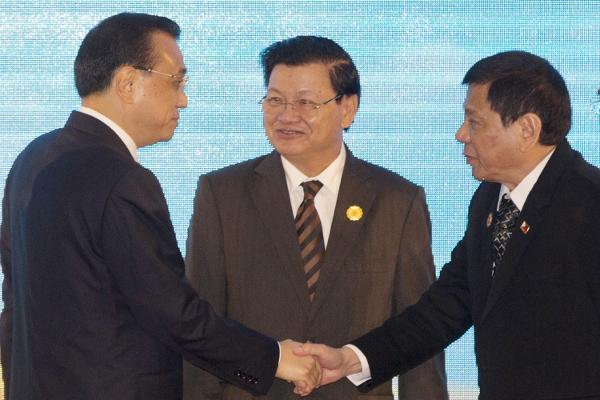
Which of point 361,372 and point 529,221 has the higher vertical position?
point 529,221

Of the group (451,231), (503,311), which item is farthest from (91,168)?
(451,231)

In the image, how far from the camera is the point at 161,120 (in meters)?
3.22

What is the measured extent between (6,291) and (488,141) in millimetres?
1420

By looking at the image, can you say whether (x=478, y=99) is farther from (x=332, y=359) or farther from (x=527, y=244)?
(x=332, y=359)

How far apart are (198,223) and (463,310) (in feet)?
2.81

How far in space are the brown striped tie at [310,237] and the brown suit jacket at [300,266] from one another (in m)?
0.03

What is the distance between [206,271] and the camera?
3.54 metres

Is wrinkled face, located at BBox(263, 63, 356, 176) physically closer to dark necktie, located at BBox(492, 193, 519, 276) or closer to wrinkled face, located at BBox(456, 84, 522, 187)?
wrinkled face, located at BBox(456, 84, 522, 187)

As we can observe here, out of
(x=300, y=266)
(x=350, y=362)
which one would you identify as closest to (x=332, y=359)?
(x=350, y=362)

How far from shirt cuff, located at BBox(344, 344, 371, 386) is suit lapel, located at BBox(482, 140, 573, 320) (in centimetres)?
46

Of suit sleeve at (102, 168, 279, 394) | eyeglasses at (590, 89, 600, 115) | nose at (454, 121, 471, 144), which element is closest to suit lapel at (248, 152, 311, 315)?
suit sleeve at (102, 168, 279, 394)

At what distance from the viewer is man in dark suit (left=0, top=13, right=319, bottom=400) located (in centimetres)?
292

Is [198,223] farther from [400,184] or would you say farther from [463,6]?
[463,6]

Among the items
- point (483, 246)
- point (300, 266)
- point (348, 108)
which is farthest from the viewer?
point (348, 108)
